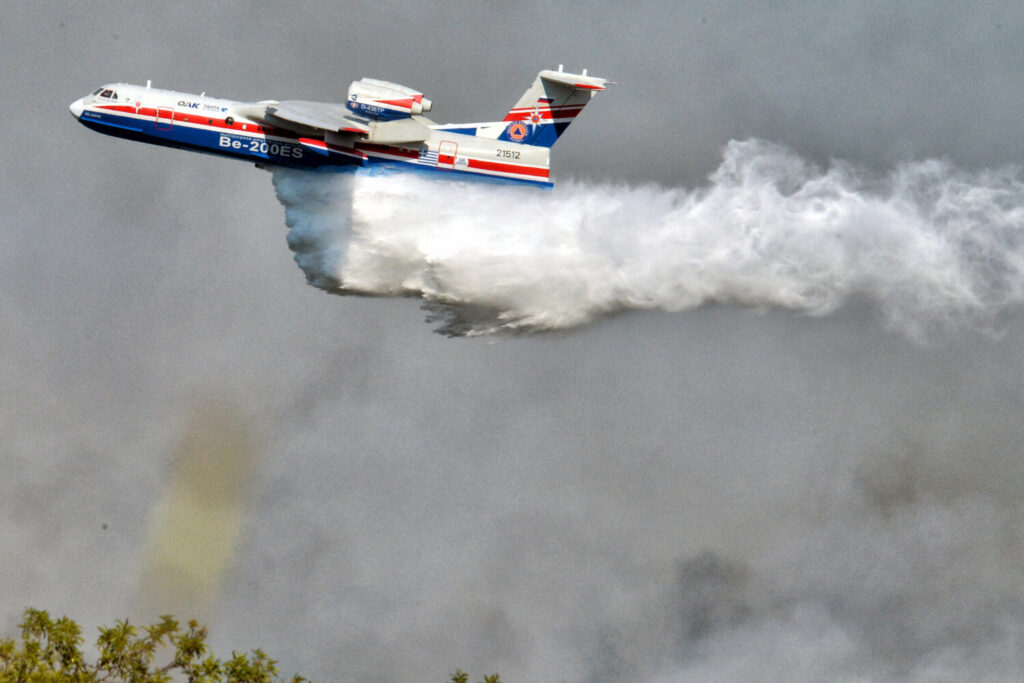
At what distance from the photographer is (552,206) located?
43.8 meters

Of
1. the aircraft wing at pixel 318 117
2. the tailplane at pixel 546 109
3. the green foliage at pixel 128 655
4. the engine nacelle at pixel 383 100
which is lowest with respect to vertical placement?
the green foliage at pixel 128 655

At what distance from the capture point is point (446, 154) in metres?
41.7

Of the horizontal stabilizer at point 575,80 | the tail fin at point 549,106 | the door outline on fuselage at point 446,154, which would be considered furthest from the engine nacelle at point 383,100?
the horizontal stabilizer at point 575,80

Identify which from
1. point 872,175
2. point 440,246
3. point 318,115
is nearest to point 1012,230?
point 872,175

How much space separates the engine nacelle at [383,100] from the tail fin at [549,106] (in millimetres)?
3884

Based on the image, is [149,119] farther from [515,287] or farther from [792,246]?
[792,246]

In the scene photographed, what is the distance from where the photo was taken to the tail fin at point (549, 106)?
43.0 meters

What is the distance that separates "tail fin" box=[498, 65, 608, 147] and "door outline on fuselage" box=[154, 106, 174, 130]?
9.43 m

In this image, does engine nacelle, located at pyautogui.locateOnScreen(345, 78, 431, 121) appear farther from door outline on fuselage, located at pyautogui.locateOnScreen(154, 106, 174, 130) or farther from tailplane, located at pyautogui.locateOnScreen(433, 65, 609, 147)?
door outline on fuselage, located at pyautogui.locateOnScreen(154, 106, 174, 130)

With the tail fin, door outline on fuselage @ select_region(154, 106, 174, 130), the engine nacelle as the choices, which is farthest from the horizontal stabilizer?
door outline on fuselage @ select_region(154, 106, 174, 130)

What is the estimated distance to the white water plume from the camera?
138ft

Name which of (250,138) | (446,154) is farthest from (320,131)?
(446,154)

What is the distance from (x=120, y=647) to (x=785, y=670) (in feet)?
191

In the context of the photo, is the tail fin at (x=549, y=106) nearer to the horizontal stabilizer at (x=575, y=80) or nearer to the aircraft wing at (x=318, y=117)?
the horizontal stabilizer at (x=575, y=80)
